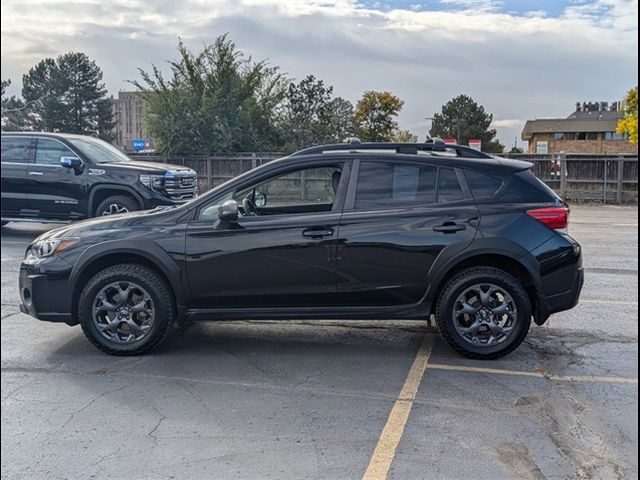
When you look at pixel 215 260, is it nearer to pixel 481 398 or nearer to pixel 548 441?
pixel 481 398

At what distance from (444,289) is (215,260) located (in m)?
1.86

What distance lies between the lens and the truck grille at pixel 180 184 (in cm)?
1130

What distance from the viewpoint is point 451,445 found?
3.68 metres

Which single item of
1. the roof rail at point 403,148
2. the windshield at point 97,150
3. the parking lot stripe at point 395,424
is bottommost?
the parking lot stripe at point 395,424

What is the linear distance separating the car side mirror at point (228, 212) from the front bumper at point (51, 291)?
1329 mm

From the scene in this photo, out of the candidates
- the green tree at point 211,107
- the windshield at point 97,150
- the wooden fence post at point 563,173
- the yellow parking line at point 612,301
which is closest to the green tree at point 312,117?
the green tree at point 211,107

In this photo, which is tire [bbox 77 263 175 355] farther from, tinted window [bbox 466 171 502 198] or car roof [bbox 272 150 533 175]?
tinted window [bbox 466 171 502 198]

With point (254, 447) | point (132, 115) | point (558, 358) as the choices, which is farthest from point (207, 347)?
point (132, 115)

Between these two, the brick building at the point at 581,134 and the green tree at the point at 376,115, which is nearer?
the green tree at the point at 376,115

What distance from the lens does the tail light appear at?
5.18 metres

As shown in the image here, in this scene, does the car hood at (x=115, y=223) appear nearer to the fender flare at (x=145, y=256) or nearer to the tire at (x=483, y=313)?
the fender flare at (x=145, y=256)

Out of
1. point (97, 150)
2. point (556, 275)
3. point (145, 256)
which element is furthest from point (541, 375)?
point (97, 150)

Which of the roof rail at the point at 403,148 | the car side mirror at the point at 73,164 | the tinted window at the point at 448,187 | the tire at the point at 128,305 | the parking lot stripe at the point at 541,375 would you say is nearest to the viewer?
the parking lot stripe at the point at 541,375

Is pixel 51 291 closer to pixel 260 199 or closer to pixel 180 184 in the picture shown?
pixel 260 199
